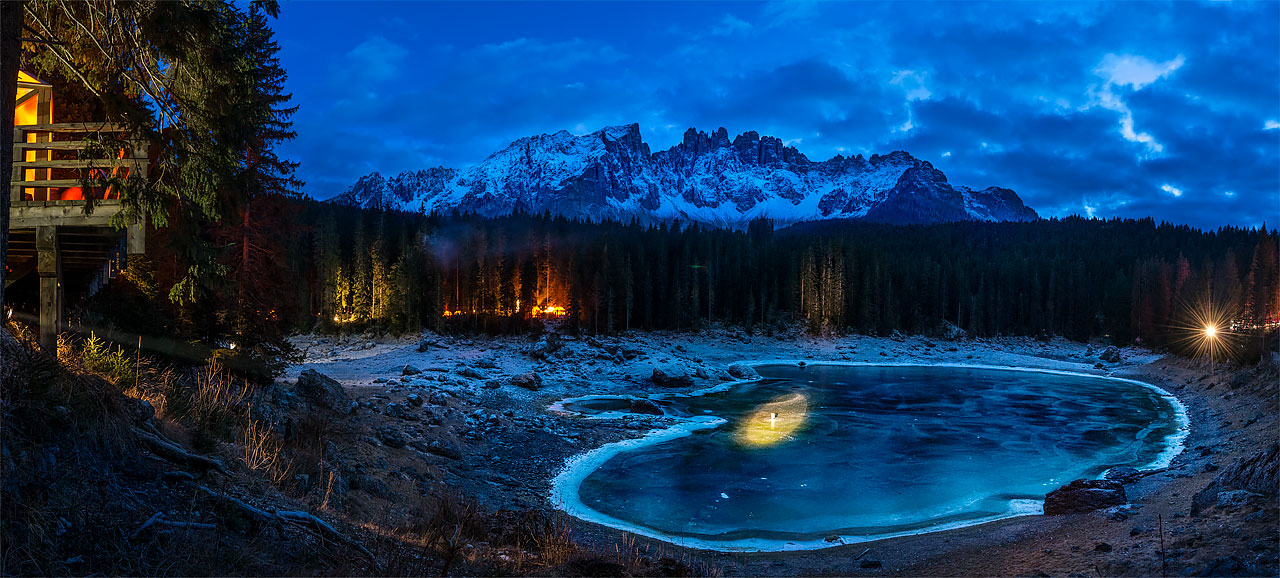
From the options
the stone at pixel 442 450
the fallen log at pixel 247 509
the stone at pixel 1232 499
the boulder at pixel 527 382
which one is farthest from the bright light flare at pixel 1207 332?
the fallen log at pixel 247 509

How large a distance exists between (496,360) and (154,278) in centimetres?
3319

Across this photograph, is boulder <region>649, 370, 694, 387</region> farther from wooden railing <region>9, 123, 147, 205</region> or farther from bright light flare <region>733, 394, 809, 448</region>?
wooden railing <region>9, 123, 147, 205</region>

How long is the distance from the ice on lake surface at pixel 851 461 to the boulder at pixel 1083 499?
1022mm

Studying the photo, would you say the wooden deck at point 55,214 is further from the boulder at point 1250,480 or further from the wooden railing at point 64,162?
the boulder at point 1250,480


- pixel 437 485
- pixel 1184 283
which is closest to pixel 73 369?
pixel 437 485

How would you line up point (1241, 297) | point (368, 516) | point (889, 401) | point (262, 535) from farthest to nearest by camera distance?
point (1241, 297) → point (889, 401) → point (368, 516) → point (262, 535)

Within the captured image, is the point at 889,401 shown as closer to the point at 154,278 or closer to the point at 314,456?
the point at 314,456

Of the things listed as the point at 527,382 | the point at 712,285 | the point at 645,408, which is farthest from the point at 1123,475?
the point at 712,285

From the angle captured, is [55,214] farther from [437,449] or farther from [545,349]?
[545,349]

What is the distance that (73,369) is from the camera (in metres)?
8.32

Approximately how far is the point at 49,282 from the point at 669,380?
1547 inches

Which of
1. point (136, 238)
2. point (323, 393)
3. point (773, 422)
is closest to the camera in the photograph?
point (136, 238)

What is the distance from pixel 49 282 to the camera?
10844mm

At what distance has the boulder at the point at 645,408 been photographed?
112ft
